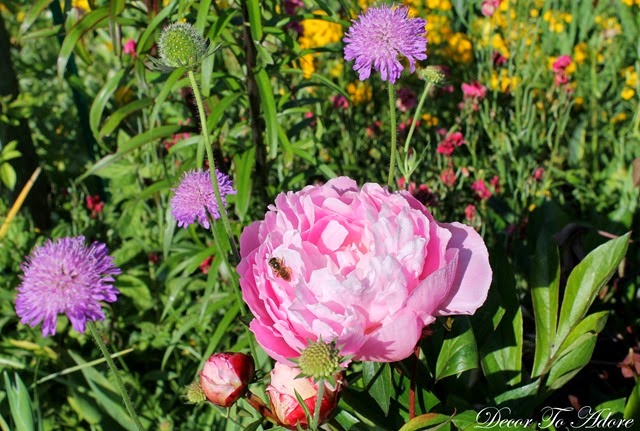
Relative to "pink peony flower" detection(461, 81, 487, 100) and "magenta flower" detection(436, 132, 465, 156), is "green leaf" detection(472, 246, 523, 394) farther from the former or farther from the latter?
"pink peony flower" detection(461, 81, 487, 100)

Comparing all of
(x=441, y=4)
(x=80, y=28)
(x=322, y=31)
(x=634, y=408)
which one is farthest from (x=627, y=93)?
(x=80, y=28)

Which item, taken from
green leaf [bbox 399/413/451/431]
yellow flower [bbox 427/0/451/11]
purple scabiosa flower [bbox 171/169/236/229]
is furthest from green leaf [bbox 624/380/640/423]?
yellow flower [bbox 427/0/451/11]

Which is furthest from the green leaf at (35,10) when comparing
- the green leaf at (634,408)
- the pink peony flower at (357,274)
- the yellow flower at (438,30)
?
the yellow flower at (438,30)

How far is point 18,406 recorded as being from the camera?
46.1 inches

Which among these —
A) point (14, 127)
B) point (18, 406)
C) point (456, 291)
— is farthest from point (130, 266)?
point (456, 291)

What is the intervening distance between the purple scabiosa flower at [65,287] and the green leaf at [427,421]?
16.7 inches

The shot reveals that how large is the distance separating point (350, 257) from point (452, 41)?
89.5 inches

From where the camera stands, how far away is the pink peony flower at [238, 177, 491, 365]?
0.76 meters

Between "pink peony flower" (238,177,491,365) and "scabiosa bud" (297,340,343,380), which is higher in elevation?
"pink peony flower" (238,177,491,365)

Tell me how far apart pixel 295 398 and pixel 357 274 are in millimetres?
169

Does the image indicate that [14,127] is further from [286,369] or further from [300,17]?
[286,369]

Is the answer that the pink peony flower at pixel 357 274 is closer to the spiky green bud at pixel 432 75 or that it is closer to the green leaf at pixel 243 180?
the spiky green bud at pixel 432 75

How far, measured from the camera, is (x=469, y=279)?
825mm

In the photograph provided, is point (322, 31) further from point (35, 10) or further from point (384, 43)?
point (384, 43)
